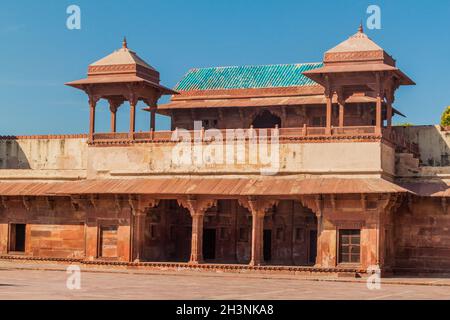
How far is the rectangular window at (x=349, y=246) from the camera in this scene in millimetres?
32062

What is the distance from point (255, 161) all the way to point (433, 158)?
7.88 meters

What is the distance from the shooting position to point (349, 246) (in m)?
32.2

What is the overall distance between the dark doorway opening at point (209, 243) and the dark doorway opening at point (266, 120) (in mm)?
6489

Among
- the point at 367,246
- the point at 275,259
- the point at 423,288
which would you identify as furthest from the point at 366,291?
the point at 275,259

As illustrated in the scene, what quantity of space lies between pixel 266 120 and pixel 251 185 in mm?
8755

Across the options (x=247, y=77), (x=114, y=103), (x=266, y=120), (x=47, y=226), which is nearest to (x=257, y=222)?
(x=114, y=103)

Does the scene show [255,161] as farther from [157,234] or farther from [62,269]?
[62,269]

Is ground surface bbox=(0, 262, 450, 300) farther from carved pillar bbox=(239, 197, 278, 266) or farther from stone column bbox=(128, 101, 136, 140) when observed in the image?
stone column bbox=(128, 101, 136, 140)

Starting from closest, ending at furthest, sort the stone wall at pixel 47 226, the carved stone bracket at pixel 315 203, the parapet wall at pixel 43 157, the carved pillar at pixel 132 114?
the carved stone bracket at pixel 315 203, the carved pillar at pixel 132 114, the stone wall at pixel 47 226, the parapet wall at pixel 43 157

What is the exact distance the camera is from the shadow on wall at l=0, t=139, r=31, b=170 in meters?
41.4

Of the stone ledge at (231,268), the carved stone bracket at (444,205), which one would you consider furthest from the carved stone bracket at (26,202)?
the carved stone bracket at (444,205)

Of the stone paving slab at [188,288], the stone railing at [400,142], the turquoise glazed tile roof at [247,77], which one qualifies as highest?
the turquoise glazed tile roof at [247,77]

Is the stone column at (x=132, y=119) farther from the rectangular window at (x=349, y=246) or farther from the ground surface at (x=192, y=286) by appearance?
the rectangular window at (x=349, y=246)
